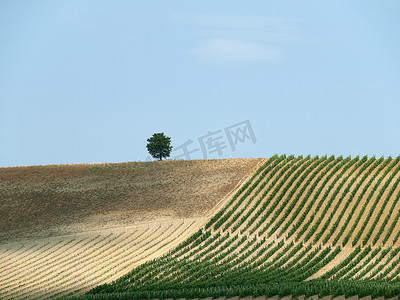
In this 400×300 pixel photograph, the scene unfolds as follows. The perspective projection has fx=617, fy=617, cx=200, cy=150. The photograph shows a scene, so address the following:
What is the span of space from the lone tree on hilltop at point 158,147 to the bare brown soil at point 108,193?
7.37 meters

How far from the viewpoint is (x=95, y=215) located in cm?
5444

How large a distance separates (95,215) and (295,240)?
18413 mm

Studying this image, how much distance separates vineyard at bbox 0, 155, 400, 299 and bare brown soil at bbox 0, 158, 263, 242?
8.39 feet

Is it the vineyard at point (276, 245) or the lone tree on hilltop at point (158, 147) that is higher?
the lone tree on hilltop at point (158, 147)

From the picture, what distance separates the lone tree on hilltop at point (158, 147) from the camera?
73.8m

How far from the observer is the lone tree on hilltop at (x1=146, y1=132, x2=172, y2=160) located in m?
73.8

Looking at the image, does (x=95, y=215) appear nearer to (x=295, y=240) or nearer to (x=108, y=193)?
(x=108, y=193)

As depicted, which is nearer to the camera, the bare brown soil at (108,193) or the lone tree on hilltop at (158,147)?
the bare brown soil at (108,193)

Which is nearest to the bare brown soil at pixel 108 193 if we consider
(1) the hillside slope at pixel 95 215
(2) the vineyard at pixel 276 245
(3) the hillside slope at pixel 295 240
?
(1) the hillside slope at pixel 95 215

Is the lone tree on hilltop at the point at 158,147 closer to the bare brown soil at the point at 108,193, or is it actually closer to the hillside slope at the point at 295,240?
the bare brown soil at the point at 108,193

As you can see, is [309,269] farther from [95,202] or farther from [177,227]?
[95,202]

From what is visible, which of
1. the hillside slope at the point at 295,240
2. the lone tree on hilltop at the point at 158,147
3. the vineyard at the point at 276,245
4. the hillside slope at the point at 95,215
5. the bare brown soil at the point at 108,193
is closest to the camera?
the hillside slope at the point at 295,240

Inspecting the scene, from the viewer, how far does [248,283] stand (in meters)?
35.1

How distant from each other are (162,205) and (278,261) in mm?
15614
